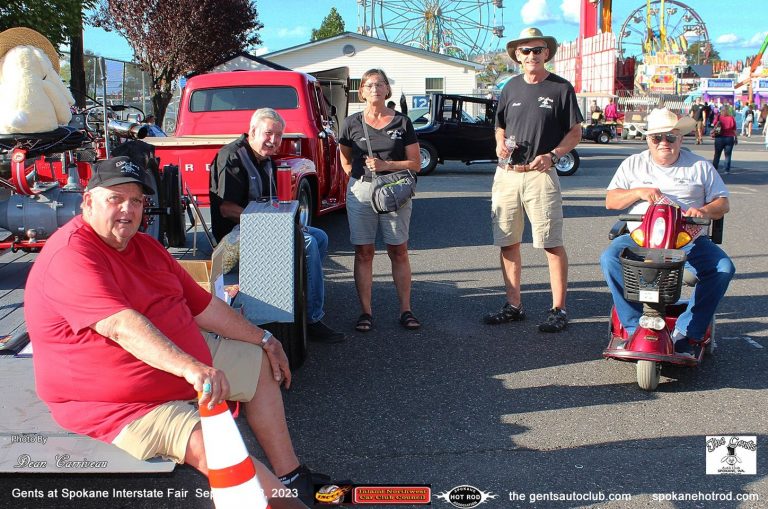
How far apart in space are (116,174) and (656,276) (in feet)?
9.41

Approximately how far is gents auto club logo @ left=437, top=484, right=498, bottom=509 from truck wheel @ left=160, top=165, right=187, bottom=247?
424 centimetres

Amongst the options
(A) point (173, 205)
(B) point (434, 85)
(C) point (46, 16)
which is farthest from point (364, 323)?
(B) point (434, 85)

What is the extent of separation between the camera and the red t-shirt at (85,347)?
9.18 feet

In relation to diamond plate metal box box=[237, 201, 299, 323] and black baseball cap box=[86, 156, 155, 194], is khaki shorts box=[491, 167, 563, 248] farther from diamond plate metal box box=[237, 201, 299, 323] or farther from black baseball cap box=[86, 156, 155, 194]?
black baseball cap box=[86, 156, 155, 194]

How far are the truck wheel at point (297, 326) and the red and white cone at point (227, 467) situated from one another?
159 centimetres

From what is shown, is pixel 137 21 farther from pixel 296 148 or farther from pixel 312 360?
pixel 312 360

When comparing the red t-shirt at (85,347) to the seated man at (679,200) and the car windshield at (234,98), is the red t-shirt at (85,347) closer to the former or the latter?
the seated man at (679,200)

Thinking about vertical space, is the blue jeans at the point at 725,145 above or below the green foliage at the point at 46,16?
below

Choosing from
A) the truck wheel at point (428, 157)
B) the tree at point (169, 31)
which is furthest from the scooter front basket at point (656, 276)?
the tree at point (169, 31)

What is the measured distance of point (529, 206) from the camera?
5.74m

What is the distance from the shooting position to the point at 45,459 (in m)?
2.89

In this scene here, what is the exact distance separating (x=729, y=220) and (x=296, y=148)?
6.12m

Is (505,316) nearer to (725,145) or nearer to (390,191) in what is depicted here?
(390,191)

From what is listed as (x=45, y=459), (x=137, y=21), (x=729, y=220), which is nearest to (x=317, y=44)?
(x=137, y=21)
